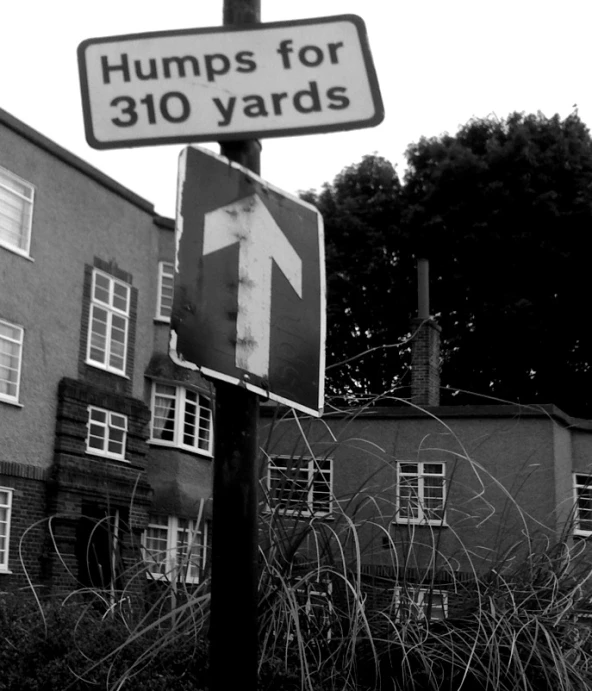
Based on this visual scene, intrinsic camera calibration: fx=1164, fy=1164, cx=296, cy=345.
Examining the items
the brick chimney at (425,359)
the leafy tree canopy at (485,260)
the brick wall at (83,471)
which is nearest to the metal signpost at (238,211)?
the brick wall at (83,471)

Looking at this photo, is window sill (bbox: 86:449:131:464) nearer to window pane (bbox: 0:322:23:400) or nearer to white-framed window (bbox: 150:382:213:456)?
white-framed window (bbox: 150:382:213:456)

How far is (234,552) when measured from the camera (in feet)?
11.0

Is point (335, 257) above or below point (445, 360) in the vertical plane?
above

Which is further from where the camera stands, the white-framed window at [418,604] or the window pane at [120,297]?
the window pane at [120,297]

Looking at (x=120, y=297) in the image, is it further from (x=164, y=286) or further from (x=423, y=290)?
(x=423, y=290)

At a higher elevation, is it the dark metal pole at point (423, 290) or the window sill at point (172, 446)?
the dark metal pole at point (423, 290)

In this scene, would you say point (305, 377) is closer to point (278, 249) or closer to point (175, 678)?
point (278, 249)

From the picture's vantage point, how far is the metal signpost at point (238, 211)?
10.9ft

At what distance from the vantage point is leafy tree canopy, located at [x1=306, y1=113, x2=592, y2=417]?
3412cm

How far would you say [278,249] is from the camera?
11.5 ft

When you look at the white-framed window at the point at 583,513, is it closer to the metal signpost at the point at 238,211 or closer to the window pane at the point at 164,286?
the metal signpost at the point at 238,211

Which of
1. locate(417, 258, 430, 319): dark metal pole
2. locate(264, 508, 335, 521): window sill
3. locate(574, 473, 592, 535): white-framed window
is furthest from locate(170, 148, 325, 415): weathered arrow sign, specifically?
locate(417, 258, 430, 319): dark metal pole

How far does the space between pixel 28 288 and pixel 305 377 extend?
67.6 ft

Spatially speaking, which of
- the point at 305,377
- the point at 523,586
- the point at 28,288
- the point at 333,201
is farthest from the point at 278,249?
the point at 333,201
